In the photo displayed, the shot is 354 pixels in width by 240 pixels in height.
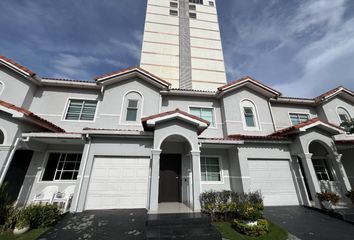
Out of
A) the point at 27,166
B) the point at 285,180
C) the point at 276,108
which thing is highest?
the point at 276,108

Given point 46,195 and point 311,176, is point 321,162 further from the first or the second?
point 46,195

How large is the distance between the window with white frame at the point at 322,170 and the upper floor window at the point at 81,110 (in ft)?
49.6

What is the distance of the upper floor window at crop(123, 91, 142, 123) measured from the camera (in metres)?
9.58

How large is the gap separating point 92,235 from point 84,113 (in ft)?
23.8

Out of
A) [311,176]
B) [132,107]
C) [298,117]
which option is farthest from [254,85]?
[132,107]

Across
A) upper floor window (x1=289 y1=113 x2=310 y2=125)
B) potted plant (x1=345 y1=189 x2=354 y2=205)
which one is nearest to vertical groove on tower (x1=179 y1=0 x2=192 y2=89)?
upper floor window (x1=289 y1=113 x2=310 y2=125)

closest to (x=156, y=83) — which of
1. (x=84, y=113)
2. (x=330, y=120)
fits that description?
(x=84, y=113)

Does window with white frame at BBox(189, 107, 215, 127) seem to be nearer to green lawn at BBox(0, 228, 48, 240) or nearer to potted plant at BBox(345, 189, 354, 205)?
potted plant at BBox(345, 189, 354, 205)

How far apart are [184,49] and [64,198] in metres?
18.4

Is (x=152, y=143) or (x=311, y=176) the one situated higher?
(x=152, y=143)

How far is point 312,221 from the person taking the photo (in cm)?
657

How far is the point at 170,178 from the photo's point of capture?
29.5 ft

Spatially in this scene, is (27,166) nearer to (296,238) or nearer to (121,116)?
(121,116)

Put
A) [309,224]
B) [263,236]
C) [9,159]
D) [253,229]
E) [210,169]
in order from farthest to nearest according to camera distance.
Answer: [210,169] < [9,159] < [309,224] < [253,229] < [263,236]
